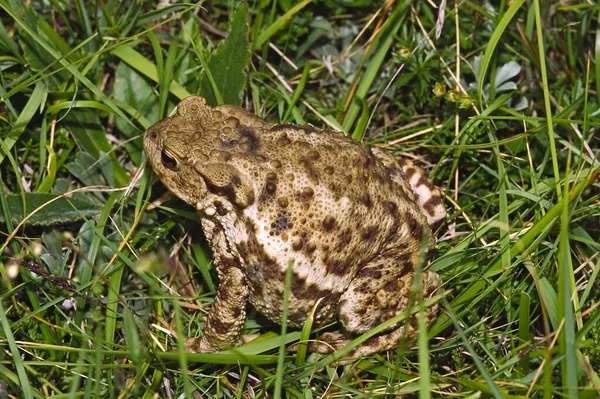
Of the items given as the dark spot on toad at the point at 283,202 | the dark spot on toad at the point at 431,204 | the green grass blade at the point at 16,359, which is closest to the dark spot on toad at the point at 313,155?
the dark spot on toad at the point at 283,202

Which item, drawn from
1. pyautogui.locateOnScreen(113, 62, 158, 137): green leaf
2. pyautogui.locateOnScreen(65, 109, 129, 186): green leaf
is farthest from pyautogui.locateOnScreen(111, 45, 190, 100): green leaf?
pyautogui.locateOnScreen(65, 109, 129, 186): green leaf

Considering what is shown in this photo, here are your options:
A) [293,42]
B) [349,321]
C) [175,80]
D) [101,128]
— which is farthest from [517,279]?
[101,128]

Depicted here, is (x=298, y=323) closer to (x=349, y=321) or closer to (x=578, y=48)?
(x=349, y=321)

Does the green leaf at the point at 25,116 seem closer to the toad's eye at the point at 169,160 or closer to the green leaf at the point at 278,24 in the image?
the toad's eye at the point at 169,160

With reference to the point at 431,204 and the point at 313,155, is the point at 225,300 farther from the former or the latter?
the point at 431,204

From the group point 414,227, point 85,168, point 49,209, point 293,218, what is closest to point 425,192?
point 414,227

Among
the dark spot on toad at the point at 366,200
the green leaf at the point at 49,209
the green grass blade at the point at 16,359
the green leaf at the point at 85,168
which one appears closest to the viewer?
the green grass blade at the point at 16,359

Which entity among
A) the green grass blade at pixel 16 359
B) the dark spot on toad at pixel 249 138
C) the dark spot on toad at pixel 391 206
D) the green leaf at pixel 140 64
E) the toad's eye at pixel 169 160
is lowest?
the green grass blade at pixel 16 359
